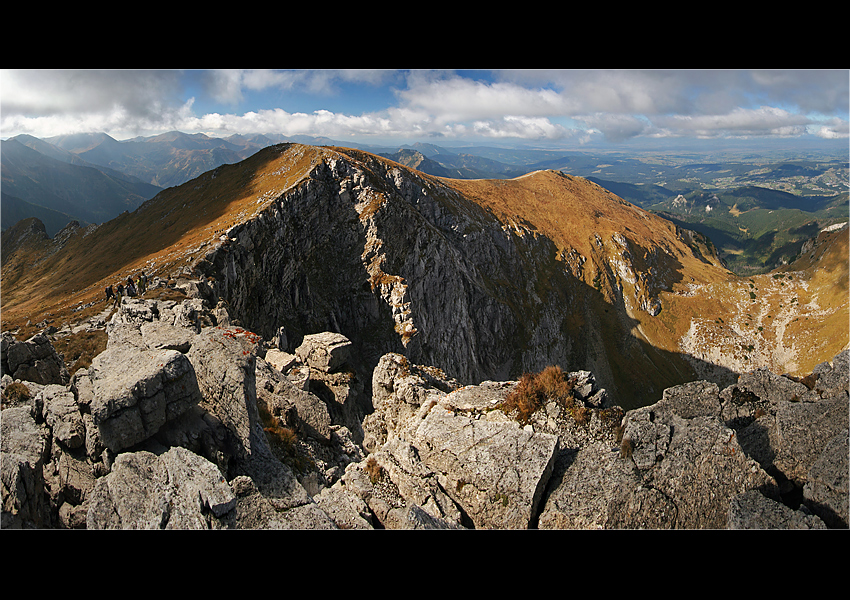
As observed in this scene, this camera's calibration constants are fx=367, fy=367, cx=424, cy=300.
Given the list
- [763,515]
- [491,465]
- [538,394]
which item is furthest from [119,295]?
[763,515]

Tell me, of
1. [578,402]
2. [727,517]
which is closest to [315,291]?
[578,402]

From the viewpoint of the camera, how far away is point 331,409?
2664 cm

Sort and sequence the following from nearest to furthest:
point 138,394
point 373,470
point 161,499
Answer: point 161,499
point 138,394
point 373,470

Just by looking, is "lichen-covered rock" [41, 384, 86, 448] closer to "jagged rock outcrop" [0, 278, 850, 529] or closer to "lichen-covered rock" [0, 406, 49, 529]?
"jagged rock outcrop" [0, 278, 850, 529]

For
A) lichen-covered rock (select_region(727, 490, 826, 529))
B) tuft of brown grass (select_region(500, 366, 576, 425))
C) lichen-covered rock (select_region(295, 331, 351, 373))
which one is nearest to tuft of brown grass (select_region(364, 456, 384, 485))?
tuft of brown grass (select_region(500, 366, 576, 425))

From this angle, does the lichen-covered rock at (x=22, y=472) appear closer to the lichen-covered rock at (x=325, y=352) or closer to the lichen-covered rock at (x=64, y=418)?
the lichen-covered rock at (x=64, y=418)

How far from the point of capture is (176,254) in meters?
46.2

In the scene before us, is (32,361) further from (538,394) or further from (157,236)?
(157,236)

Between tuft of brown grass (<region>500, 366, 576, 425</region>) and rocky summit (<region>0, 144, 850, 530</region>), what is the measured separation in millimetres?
90

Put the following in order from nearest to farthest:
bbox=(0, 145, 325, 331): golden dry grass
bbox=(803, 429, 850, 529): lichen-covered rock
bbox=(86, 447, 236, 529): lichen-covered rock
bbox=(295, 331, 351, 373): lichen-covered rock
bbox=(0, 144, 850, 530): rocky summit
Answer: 1. bbox=(86, 447, 236, 529): lichen-covered rock
2. bbox=(803, 429, 850, 529): lichen-covered rock
3. bbox=(0, 144, 850, 530): rocky summit
4. bbox=(295, 331, 351, 373): lichen-covered rock
5. bbox=(0, 145, 325, 331): golden dry grass

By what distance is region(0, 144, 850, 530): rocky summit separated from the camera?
10.7 metres

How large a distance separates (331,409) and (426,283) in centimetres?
4634

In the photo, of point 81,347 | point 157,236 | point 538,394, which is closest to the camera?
point 538,394

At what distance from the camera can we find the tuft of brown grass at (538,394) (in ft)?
50.4
